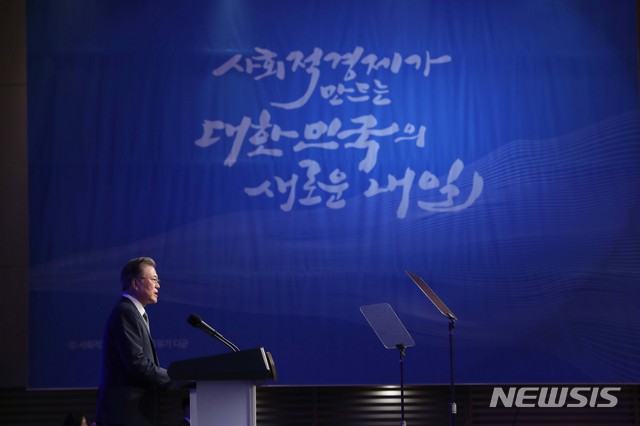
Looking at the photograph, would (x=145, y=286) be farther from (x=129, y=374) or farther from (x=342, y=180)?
(x=342, y=180)

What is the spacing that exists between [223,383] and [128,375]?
1.99 feet

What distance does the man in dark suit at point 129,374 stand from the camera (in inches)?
152

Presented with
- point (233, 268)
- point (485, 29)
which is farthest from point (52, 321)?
point (485, 29)

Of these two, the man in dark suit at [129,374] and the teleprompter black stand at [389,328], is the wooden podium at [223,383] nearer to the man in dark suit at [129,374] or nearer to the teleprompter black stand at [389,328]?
the man in dark suit at [129,374]

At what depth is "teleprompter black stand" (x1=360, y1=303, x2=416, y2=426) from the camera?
5.55m

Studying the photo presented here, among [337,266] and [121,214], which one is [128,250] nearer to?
[121,214]

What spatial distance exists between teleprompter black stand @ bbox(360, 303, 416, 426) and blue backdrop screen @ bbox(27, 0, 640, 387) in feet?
1.87

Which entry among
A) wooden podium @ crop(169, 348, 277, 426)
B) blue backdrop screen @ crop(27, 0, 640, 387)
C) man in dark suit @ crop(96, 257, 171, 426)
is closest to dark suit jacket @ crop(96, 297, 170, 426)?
man in dark suit @ crop(96, 257, 171, 426)

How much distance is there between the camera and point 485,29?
21.4 ft

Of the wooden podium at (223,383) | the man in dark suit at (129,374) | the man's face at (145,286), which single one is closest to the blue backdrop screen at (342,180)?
the man's face at (145,286)

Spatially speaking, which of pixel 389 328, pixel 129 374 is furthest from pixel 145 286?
pixel 389 328

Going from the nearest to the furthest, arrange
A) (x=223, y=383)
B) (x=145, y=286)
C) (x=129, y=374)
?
(x=223, y=383)
(x=129, y=374)
(x=145, y=286)

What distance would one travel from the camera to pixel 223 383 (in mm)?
3533

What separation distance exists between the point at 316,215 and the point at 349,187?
305 mm
